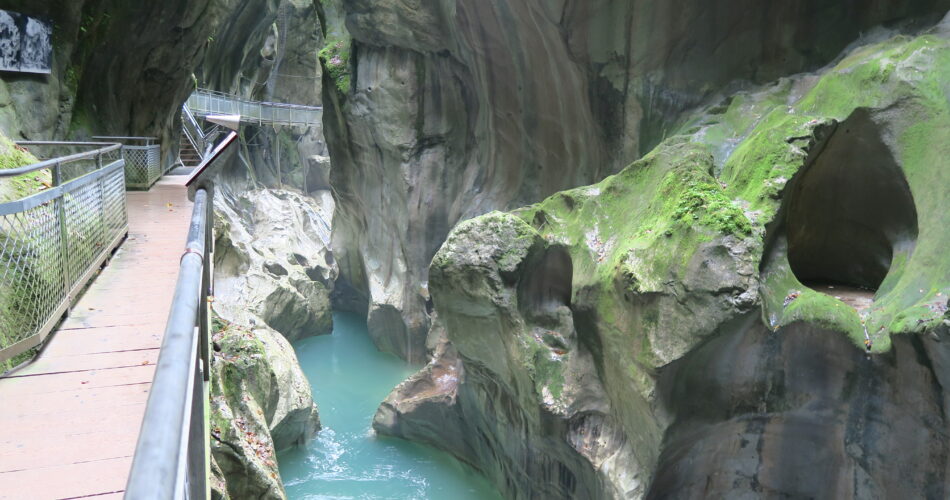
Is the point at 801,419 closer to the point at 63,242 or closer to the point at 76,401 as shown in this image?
the point at 76,401

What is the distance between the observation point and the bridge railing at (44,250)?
14.3 ft

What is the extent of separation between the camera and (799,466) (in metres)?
7.98

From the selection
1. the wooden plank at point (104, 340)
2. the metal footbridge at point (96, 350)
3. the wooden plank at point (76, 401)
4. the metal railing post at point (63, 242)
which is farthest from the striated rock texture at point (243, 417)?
the wooden plank at point (76, 401)

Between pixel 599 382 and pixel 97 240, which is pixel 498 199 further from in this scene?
pixel 97 240

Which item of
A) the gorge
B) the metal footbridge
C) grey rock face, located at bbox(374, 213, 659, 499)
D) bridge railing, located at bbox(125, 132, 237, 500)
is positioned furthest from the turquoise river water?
bridge railing, located at bbox(125, 132, 237, 500)

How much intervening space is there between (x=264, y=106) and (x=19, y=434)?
2886cm

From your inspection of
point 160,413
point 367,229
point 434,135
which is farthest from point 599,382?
point 367,229

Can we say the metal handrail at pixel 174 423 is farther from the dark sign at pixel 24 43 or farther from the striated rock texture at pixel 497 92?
the dark sign at pixel 24 43

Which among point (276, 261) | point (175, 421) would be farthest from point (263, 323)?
point (175, 421)

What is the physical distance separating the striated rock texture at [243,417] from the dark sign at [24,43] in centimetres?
660

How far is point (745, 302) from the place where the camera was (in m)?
7.10

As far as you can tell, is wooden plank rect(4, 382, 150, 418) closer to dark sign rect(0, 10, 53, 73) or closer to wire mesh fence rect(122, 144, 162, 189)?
dark sign rect(0, 10, 53, 73)

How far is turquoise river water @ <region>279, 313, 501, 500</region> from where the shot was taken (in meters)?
13.1

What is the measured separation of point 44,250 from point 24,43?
32.5ft
